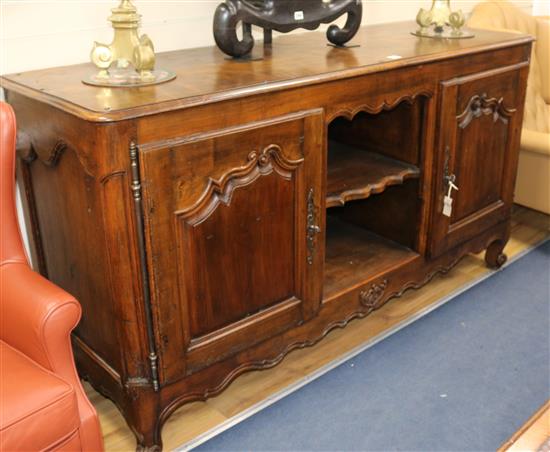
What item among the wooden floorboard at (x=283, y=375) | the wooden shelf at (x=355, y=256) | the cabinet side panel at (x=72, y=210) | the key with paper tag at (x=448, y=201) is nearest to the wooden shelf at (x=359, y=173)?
the key with paper tag at (x=448, y=201)

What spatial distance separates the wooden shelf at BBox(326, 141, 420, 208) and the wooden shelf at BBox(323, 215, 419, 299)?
23cm

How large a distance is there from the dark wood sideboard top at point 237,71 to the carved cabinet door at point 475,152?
117mm

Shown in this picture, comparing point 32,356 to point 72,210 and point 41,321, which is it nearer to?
point 41,321

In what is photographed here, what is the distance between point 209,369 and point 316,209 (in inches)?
18.6

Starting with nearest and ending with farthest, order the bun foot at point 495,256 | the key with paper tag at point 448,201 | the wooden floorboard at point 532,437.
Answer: the wooden floorboard at point 532,437, the key with paper tag at point 448,201, the bun foot at point 495,256

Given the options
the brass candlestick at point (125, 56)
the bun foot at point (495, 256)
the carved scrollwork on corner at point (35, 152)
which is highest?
the brass candlestick at point (125, 56)

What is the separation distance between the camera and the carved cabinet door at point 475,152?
1.98m

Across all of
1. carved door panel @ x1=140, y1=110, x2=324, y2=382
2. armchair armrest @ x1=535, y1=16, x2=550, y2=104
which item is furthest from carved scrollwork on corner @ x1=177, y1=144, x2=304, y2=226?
armchair armrest @ x1=535, y1=16, x2=550, y2=104

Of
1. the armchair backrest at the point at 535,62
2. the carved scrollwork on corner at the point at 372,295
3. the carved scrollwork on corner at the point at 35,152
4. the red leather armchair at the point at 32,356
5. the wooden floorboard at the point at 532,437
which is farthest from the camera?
the armchair backrest at the point at 535,62

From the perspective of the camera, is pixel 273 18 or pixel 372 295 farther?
pixel 372 295

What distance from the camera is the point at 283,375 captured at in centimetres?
194

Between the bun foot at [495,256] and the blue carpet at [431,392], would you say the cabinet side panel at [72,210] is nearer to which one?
the blue carpet at [431,392]

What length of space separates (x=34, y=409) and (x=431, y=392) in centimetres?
111

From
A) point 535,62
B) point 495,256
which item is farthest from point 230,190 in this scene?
point 535,62
